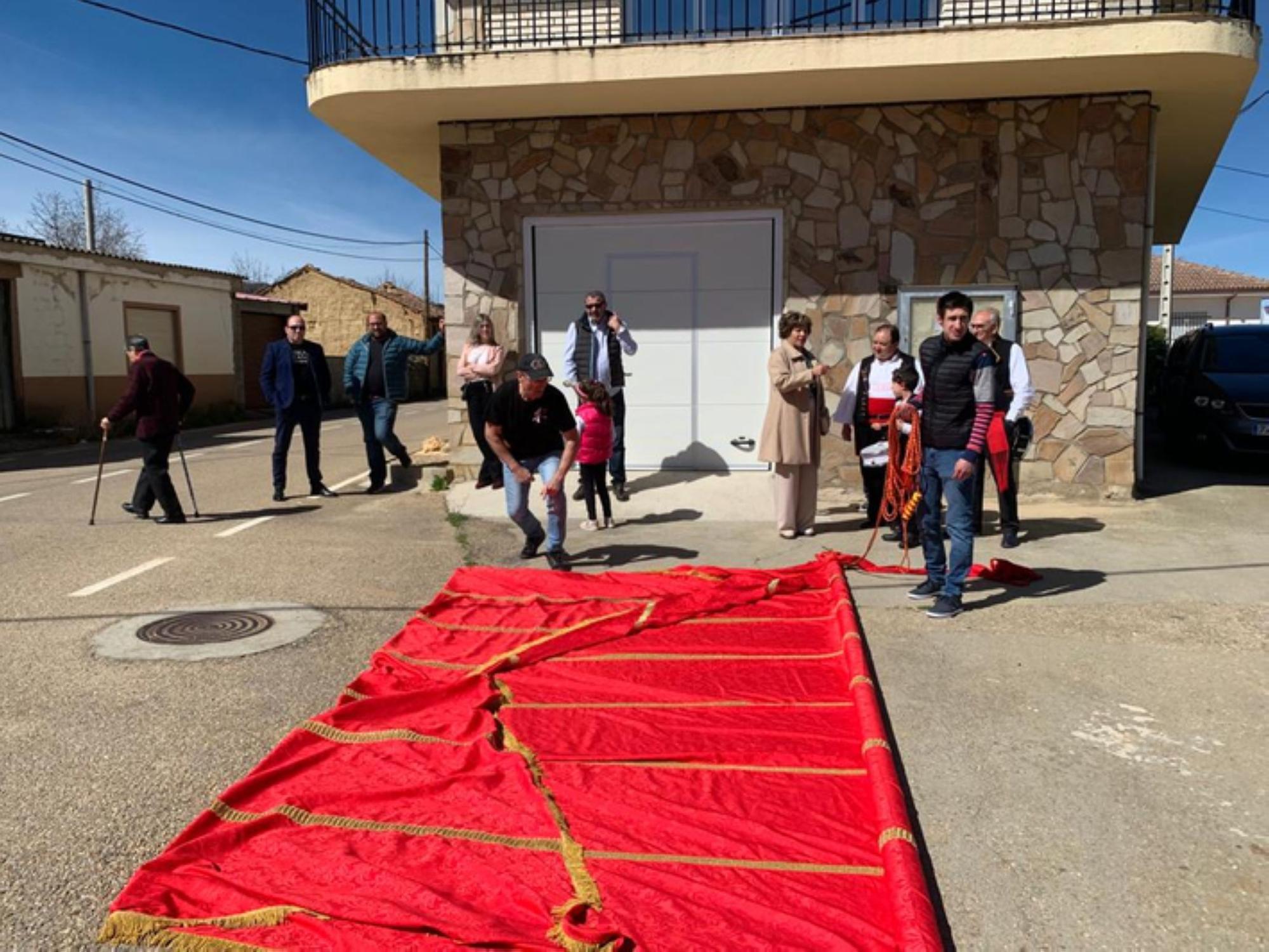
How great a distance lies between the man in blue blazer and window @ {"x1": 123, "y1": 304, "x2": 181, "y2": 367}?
47.8 ft

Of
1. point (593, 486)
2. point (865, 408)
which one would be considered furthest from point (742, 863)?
point (593, 486)

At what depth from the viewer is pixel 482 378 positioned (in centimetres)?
996

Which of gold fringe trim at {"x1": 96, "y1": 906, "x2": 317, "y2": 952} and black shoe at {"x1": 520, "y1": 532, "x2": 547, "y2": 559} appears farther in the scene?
black shoe at {"x1": 520, "y1": 532, "x2": 547, "y2": 559}

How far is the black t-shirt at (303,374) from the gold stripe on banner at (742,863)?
796 centimetres

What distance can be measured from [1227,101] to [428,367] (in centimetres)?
3544

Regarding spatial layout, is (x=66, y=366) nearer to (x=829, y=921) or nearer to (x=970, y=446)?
(x=970, y=446)

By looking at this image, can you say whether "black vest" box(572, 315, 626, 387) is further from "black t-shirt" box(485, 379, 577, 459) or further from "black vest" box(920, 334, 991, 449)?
"black vest" box(920, 334, 991, 449)

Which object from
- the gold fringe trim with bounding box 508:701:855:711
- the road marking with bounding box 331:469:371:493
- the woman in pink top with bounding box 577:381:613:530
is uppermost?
the woman in pink top with bounding box 577:381:613:530

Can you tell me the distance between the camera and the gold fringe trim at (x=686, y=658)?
4.88m

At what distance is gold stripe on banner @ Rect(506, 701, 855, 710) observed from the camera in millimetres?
4238

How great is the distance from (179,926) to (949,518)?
14.5ft

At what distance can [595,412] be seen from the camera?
25.9ft

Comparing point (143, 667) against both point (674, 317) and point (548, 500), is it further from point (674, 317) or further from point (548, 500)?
point (674, 317)

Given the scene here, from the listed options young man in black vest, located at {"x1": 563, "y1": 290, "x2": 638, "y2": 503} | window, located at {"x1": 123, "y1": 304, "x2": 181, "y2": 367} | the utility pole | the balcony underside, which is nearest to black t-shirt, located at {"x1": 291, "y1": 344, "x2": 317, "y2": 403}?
the balcony underside
